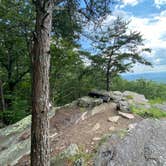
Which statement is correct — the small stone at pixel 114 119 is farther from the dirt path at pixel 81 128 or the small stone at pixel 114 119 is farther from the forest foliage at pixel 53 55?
the forest foliage at pixel 53 55

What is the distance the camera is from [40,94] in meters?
4.16

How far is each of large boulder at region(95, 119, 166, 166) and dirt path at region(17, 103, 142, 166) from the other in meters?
0.34

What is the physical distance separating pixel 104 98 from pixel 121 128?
183cm

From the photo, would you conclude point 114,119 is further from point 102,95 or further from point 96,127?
point 102,95

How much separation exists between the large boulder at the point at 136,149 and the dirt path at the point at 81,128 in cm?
34

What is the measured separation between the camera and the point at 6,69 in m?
13.8

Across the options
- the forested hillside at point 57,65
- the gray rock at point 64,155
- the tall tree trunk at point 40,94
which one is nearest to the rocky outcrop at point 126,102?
the forested hillside at point 57,65

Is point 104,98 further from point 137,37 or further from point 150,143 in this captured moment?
point 137,37

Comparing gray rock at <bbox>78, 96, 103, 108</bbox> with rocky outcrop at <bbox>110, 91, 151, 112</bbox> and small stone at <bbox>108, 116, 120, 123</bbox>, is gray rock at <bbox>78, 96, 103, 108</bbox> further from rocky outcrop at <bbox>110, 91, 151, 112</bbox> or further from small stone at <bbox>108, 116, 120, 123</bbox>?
small stone at <bbox>108, 116, 120, 123</bbox>

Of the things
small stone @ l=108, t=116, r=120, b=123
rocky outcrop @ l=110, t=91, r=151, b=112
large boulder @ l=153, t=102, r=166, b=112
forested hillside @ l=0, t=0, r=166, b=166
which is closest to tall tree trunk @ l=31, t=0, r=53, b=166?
forested hillside @ l=0, t=0, r=166, b=166

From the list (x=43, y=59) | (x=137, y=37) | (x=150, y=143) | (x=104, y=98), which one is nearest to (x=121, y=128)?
(x=150, y=143)

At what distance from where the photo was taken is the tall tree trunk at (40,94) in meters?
4.17

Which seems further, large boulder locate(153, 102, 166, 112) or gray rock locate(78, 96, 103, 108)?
gray rock locate(78, 96, 103, 108)

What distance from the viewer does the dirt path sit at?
5016 mm
